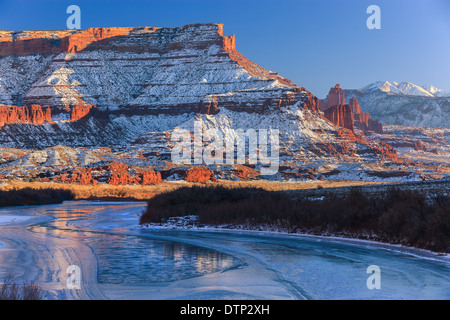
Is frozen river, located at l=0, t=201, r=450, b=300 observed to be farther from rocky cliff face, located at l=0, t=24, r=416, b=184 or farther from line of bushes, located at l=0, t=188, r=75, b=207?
rocky cliff face, located at l=0, t=24, r=416, b=184

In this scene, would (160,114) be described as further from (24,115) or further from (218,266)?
(218,266)

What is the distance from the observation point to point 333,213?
2873 cm

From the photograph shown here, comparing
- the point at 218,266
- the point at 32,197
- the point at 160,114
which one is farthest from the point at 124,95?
the point at 218,266

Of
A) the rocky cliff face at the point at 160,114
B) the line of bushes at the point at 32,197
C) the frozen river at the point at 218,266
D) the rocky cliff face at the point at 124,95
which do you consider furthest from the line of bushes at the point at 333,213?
the rocky cliff face at the point at 124,95

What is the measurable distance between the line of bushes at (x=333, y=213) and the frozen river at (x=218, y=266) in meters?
1.14

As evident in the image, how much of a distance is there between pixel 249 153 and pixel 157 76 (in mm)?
73849

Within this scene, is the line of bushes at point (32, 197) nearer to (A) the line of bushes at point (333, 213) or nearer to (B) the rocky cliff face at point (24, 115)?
(A) the line of bushes at point (333, 213)

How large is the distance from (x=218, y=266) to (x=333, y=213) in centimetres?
1086

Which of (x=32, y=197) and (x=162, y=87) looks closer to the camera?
(x=32, y=197)

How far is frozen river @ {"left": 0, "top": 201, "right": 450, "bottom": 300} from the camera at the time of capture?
14984mm

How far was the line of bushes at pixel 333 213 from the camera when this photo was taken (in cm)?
2244
